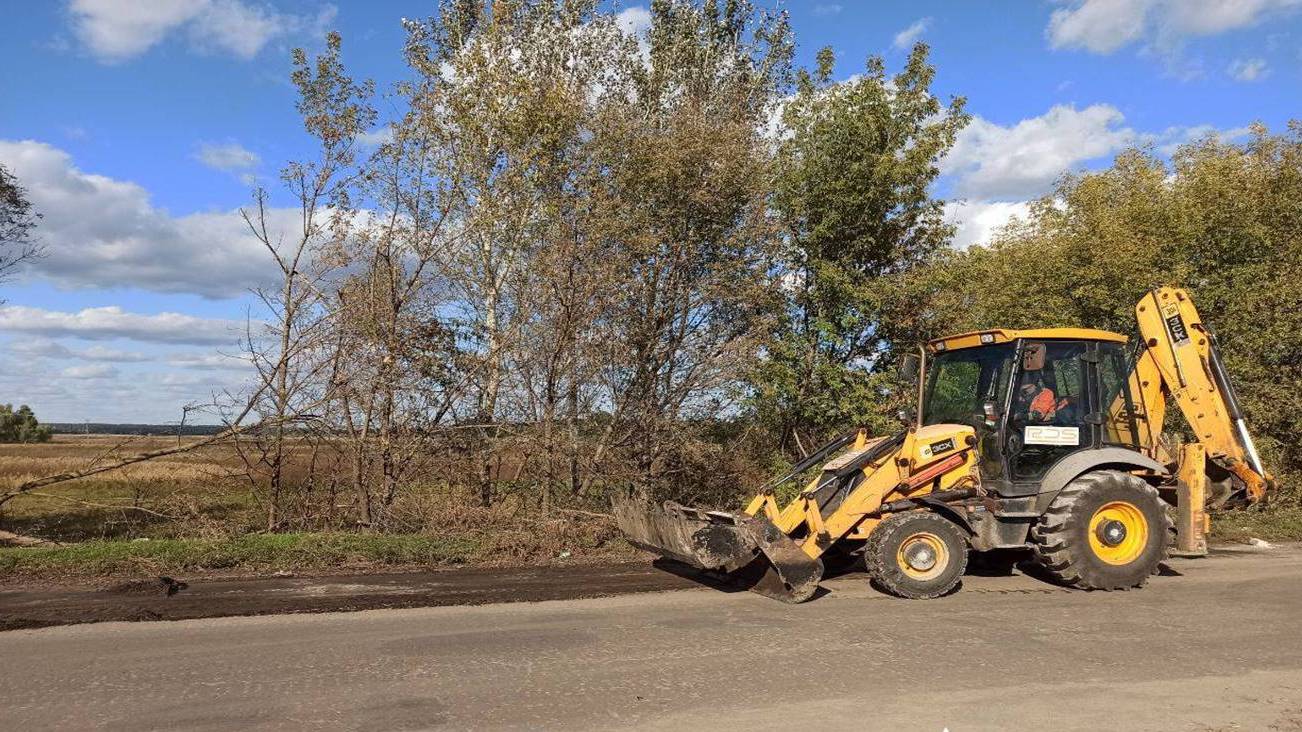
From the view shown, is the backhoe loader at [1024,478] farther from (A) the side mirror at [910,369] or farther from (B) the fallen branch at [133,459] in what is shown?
(B) the fallen branch at [133,459]

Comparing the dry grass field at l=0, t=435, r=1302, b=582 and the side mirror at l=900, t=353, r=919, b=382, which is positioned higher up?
the side mirror at l=900, t=353, r=919, b=382

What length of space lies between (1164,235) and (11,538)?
63.9 feet

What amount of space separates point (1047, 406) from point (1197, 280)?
9700mm

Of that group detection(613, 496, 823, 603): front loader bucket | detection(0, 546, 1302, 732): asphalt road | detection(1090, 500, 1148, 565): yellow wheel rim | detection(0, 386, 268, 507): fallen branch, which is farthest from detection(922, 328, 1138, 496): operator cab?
detection(0, 386, 268, 507): fallen branch

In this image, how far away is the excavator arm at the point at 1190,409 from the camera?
9.64 m

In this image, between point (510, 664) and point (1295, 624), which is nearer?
point (510, 664)

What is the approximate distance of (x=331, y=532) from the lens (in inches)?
468

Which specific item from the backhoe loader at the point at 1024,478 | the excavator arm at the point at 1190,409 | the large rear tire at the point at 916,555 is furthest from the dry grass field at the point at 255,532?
the excavator arm at the point at 1190,409

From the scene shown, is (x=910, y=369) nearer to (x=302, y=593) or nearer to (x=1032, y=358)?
(x=1032, y=358)

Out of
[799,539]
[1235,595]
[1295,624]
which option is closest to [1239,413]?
[1235,595]

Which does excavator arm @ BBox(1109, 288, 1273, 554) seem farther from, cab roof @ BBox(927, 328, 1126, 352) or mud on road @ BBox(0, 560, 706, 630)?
mud on road @ BBox(0, 560, 706, 630)

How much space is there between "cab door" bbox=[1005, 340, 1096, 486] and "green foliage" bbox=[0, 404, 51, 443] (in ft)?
170

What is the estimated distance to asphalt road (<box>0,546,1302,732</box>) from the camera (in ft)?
17.1

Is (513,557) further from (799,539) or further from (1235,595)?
(1235,595)
